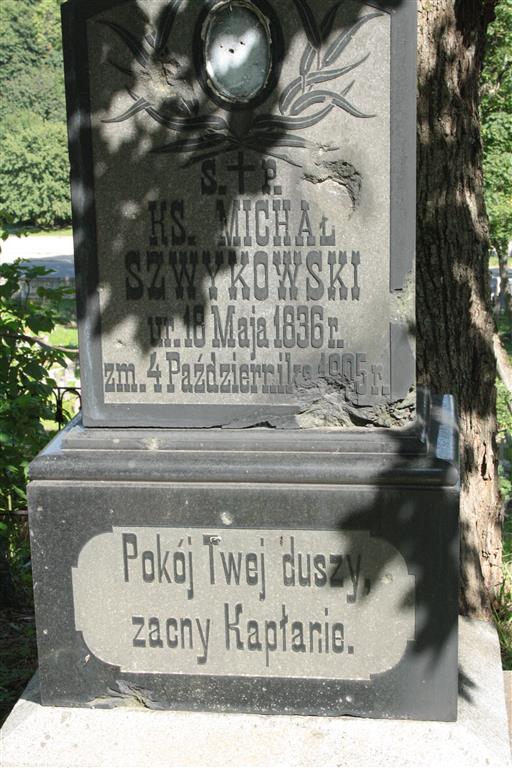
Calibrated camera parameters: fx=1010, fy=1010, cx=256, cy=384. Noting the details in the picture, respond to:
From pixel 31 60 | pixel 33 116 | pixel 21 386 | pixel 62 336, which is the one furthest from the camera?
pixel 31 60

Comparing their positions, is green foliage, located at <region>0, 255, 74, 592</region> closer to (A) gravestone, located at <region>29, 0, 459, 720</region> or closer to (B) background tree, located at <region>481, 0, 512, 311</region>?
(A) gravestone, located at <region>29, 0, 459, 720</region>

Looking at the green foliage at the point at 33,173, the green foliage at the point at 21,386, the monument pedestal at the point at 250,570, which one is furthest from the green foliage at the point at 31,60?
the monument pedestal at the point at 250,570

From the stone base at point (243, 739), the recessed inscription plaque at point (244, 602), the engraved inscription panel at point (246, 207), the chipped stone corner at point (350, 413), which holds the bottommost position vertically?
the stone base at point (243, 739)

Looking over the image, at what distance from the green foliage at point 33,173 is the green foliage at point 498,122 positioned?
31075 millimetres

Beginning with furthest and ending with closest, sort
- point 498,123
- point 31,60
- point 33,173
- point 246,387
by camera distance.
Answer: point 31,60
point 33,173
point 498,123
point 246,387

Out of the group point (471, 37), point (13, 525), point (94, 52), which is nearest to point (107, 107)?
point (94, 52)

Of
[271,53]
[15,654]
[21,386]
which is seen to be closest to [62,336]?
[21,386]

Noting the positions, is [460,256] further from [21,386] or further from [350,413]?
[21,386]

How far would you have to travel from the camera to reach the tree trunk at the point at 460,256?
15.0 feet

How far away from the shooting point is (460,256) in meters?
4.64

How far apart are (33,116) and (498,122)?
1550 inches

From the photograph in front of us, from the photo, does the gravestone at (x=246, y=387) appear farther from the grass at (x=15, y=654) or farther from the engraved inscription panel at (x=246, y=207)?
the grass at (x=15, y=654)

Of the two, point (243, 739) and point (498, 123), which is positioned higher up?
point (498, 123)

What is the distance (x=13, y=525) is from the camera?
600cm
